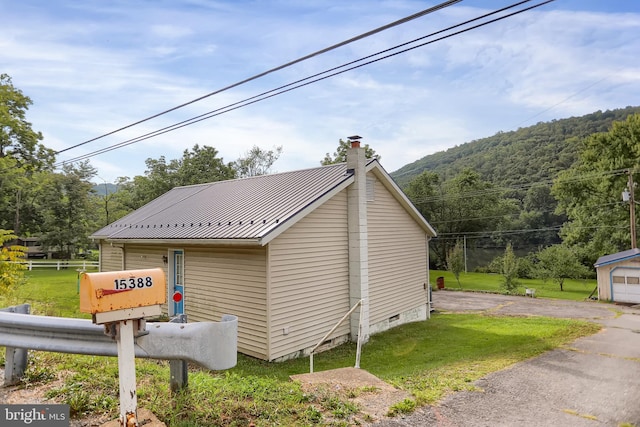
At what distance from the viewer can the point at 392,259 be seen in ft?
41.5

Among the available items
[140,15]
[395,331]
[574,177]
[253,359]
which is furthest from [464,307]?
[574,177]

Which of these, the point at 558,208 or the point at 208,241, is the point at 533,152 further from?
the point at 208,241


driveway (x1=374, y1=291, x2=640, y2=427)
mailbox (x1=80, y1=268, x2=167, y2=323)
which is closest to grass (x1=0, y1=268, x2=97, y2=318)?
mailbox (x1=80, y1=268, x2=167, y2=323)

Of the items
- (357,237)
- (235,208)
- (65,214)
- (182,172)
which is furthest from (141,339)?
(65,214)

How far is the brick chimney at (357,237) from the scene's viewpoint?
10.6 metres

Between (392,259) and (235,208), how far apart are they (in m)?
5.52

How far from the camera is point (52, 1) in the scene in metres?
7.24

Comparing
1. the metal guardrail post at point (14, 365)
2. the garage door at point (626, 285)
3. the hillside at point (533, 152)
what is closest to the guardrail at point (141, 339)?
the metal guardrail post at point (14, 365)

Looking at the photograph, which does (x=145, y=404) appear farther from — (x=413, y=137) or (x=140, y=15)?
(x=413, y=137)

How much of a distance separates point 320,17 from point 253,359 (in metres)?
7.34

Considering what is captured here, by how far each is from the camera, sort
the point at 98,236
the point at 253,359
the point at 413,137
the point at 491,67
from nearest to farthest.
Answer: the point at 253,359
the point at 491,67
the point at 98,236
the point at 413,137

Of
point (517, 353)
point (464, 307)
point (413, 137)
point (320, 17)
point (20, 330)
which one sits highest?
point (413, 137)

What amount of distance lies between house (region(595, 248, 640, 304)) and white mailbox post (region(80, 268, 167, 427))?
24.3 metres

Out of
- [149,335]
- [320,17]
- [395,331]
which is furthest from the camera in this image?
[395,331]
